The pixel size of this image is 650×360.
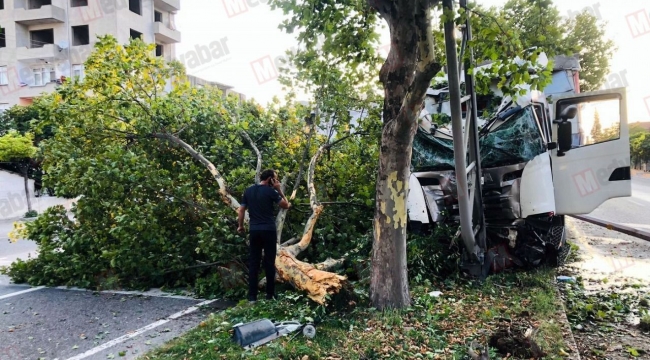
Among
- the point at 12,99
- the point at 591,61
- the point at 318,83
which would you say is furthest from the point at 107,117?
the point at 12,99

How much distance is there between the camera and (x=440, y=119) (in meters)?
7.05

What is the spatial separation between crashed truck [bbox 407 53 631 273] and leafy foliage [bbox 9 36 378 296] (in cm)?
108

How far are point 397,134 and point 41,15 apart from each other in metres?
30.7

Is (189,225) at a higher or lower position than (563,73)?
lower

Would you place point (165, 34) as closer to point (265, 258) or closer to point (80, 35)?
point (80, 35)

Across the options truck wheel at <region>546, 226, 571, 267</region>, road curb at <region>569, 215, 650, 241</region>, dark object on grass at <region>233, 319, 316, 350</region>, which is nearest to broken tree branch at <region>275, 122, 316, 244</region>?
dark object on grass at <region>233, 319, 316, 350</region>

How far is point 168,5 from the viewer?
3256cm

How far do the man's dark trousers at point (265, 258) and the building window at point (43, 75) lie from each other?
28.5m

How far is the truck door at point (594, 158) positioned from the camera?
6.33 m

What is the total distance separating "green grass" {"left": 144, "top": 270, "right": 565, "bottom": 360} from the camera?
151 inches

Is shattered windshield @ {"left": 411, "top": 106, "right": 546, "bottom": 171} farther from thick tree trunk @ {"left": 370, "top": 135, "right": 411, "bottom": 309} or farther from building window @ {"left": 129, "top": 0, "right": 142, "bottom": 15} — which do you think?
building window @ {"left": 129, "top": 0, "right": 142, "bottom": 15}

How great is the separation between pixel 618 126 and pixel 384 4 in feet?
13.8

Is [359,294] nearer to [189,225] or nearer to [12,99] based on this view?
[189,225]

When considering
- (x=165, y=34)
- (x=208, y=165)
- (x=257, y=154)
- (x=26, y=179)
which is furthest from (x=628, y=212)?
(x=165, y=34)
